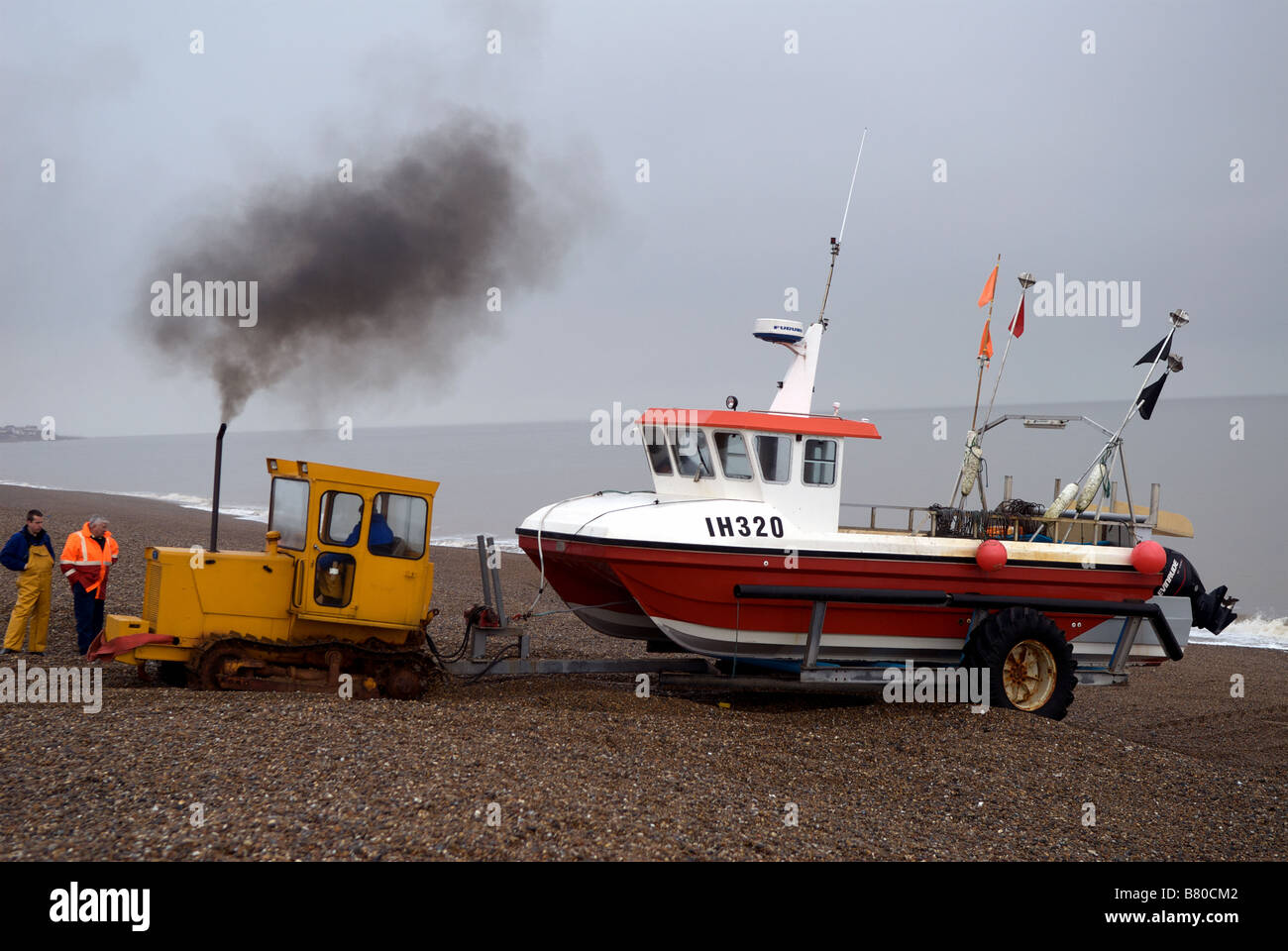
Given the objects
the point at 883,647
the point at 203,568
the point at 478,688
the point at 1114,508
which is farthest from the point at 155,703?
the point at 1114,508

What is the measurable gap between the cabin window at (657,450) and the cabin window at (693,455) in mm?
158

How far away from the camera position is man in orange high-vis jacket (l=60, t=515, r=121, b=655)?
10.7 meters

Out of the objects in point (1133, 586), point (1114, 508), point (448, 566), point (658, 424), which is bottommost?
point (448, 566)

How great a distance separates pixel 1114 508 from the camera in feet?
42.2

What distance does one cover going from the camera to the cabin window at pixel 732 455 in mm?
10508

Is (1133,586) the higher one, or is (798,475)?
(798,475)

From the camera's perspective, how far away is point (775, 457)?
1048 cm

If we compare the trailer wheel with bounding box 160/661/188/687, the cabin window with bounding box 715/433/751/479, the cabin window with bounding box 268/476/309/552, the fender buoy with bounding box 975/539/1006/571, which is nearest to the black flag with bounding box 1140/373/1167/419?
the fender buoy with bounding box 975/539/1006/571

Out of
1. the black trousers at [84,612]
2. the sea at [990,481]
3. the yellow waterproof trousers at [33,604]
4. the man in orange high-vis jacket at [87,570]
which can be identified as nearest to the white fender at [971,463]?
the sea at [990,481]

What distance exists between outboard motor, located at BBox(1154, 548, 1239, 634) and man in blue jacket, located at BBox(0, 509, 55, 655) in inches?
489

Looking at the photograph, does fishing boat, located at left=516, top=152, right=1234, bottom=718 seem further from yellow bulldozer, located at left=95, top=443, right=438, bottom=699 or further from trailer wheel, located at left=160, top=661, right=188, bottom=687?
trailer wheel, located at left=160, top=661, right=188, bottom=687
